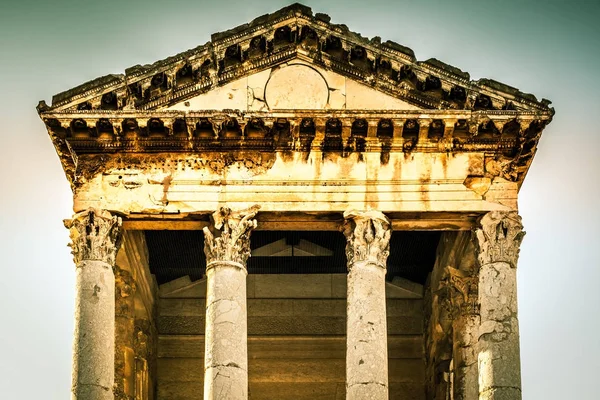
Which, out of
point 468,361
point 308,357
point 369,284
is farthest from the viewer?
point 308,357

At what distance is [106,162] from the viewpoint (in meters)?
36.4

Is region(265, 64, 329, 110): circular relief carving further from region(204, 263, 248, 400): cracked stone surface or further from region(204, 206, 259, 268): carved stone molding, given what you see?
region(204, 263, 248, 400): cracked stone surface

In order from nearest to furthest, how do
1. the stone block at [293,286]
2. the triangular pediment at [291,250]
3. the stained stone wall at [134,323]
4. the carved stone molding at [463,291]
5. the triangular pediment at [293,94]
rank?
the triangular pediment at [293,94]
the carved stone molding at [463,291]
the stained stone wall at [134,323]
the triangular pediment at [291,250]
the stone block at [293,286]

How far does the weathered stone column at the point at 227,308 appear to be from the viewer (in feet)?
113

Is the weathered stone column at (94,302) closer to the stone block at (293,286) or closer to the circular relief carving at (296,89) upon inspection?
the circular relief carving at (296,89)

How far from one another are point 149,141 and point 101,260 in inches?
98.2

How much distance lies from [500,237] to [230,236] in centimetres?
507

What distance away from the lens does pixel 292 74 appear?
36875 millimetres

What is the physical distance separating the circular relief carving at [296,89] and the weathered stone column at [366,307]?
2408 millimetres

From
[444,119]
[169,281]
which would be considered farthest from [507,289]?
[169,281]

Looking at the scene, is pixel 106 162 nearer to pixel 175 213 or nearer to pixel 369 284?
pixel 175 213

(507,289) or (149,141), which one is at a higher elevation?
(149,141)

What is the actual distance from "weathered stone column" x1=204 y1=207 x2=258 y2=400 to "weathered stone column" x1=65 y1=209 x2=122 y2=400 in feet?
5.92

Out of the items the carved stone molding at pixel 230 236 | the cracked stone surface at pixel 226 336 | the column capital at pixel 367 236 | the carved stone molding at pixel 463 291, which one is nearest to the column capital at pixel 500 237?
the column capital at pixel 367 236
